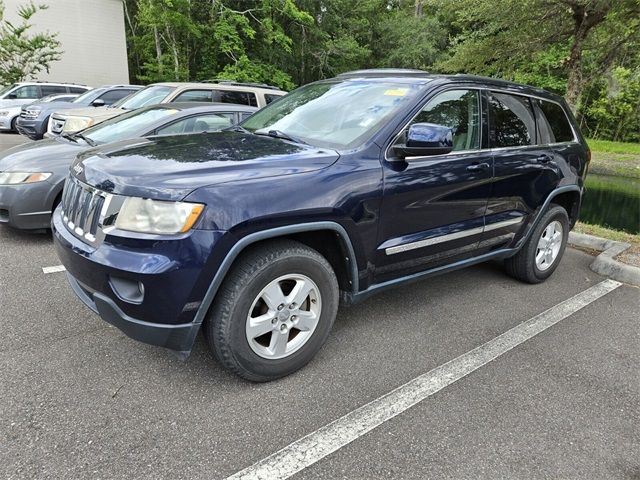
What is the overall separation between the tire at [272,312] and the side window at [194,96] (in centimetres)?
582

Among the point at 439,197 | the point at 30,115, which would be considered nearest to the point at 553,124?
the point at 439,197

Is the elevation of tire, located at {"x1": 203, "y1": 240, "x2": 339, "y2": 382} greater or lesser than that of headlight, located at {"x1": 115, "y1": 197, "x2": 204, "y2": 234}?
lesser

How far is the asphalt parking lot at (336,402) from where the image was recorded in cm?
216

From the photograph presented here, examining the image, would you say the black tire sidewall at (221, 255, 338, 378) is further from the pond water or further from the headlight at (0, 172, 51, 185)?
the pond water

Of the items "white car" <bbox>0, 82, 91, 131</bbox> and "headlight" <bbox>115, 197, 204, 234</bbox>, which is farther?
"white car" <bbox>0, 82, 91, 131</bbox>

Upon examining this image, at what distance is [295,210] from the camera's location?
8.21 ft

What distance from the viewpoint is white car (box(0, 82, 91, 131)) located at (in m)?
14.7

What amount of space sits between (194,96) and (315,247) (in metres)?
5.79

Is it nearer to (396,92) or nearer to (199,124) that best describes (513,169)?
(396,92)

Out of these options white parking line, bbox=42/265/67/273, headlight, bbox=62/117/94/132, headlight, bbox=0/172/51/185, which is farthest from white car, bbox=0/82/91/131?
white parking line, bbox=42/265/67/273

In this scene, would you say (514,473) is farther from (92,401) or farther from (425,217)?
(92,401)

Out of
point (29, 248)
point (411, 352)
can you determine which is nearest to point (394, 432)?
point (411, 352)

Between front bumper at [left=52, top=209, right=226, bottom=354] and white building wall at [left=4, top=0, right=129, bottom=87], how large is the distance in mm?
26646

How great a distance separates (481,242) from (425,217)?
0.85m
